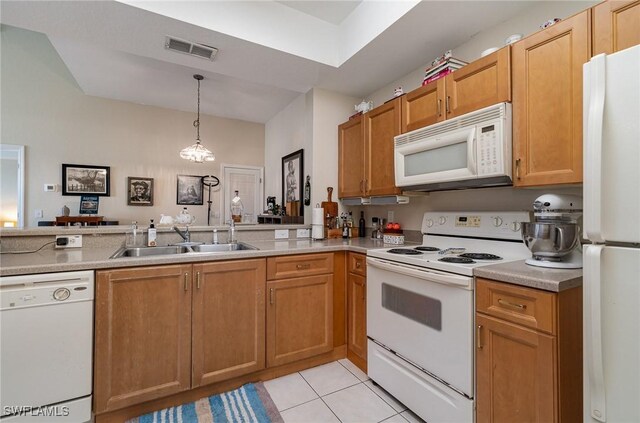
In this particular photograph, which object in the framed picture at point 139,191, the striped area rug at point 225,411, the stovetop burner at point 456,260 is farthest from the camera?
the framed picture at point 139,191

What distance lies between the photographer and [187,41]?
2.10 meters

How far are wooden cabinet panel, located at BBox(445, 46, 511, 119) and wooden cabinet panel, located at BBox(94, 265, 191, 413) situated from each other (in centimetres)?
193

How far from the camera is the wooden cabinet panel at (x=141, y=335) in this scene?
146cm

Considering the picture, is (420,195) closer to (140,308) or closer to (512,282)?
(512,282)

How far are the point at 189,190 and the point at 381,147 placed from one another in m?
3.53

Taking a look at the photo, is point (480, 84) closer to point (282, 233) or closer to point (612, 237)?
point (612, 237)

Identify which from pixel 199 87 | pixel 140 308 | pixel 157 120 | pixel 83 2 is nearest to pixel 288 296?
pixel 140 308

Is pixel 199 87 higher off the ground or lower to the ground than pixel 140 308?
higher

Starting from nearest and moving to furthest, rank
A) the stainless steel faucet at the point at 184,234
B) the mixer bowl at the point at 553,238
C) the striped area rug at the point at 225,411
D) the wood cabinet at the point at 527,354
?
1. the wood cabinet at the point at 527,354
2. the mixer bowl at the point at 553,238
3. the striped area rug at the point at 225,411
4. the stainless steel faucet at the point at 184,234

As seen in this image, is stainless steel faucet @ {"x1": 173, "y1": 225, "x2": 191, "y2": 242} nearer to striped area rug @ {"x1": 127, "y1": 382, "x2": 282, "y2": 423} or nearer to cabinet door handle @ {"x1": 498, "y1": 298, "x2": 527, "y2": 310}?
striped area rug @ {"x1": 127, "y1": 382, "x2": 282, "y2": 423}

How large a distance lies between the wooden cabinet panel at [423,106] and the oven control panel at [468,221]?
0.69 metres

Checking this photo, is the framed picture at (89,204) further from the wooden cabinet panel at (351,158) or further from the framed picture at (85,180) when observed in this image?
the wooden cabinet panel at (351,158)

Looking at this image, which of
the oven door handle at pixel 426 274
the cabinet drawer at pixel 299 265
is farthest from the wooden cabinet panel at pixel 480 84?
the cabinet drawer at pixel 299 265

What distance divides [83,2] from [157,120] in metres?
2.95
